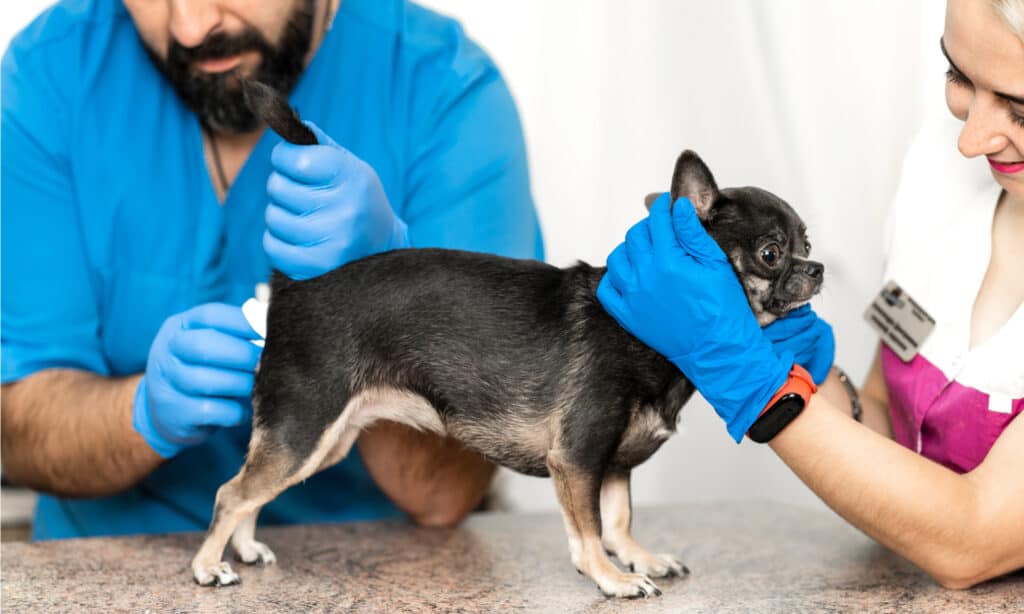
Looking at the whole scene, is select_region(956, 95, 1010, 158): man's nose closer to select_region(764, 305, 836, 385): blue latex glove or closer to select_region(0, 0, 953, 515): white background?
select_region(764, 305, 836, 385): blue latex glove

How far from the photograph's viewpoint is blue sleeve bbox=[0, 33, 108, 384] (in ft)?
6.05

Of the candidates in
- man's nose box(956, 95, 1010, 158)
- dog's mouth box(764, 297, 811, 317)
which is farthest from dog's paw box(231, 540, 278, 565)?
man's nose box(956, 95, 1010, 158)

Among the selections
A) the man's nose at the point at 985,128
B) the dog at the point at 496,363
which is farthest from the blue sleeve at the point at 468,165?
the man's nose at the point at 985,128

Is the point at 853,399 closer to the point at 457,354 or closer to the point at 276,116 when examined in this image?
the point at 457,354

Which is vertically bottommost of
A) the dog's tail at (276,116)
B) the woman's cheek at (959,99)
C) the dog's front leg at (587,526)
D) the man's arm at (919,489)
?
the dog's front leg at (587,526)

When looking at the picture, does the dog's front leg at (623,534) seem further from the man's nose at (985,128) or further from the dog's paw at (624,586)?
the man's nose at (985,128)

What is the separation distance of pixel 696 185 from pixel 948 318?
55 centimetres

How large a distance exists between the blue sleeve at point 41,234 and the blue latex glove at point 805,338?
1.23m

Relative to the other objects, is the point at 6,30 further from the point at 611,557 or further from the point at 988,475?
the point at 988,475

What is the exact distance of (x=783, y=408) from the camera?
133 cm

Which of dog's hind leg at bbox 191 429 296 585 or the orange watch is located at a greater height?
the orange watch

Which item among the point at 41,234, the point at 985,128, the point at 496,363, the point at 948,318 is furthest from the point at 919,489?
the point at 41,234

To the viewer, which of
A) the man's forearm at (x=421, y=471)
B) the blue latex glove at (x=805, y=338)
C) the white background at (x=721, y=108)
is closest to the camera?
the blue latex glove at (x=805, y=338)

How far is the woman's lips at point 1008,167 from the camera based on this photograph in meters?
1.36
